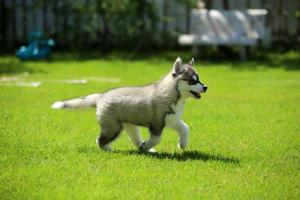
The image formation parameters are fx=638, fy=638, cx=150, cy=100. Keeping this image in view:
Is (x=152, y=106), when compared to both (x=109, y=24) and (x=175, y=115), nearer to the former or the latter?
(x=175, y=115)

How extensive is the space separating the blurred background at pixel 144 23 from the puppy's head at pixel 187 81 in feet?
35.7

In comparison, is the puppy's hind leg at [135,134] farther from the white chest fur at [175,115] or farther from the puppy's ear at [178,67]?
the puppy's ear at [178,67]

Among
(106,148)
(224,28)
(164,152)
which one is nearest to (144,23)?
(224,28)

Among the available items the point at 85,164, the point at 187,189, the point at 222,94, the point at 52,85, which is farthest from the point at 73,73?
the point at 187,189

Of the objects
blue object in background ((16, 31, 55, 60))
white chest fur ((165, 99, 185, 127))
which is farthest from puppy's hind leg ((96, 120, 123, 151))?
blue object in background ((16, 31, 55, 60))

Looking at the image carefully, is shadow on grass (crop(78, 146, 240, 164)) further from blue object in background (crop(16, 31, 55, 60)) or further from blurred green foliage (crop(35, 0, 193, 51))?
blurred green foliage (crop(35, 0, 193, 51))

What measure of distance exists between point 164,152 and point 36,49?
1073 cm

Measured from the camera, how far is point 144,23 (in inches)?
765

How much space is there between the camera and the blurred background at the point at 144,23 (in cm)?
1856

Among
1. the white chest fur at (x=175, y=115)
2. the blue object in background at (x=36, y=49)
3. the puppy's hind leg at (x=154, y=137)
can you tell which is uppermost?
the white chest fur at (x=175, y=115)

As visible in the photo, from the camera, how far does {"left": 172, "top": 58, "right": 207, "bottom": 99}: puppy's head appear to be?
7.09m

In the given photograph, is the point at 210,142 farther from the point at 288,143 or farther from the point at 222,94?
the point at 222,94

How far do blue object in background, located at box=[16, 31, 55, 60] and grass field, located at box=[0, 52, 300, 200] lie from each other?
3660 mm

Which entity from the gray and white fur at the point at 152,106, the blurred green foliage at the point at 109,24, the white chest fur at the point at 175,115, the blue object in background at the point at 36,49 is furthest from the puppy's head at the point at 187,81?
the blurred green foliage at the point at 109,24
